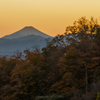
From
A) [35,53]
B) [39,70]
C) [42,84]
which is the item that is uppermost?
[35,53]

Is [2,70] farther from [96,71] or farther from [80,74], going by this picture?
[96,71]

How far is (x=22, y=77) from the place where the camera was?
32000mm

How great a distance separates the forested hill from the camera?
91.9 ft

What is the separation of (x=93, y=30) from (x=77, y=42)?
14.3ft

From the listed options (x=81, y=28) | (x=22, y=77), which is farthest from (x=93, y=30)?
(x=22, y=77)

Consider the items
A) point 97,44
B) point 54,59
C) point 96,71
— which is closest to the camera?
point 96,71

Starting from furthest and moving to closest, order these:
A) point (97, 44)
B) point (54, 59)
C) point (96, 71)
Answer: point (54, 59), point (97, 44), point (96, 71)

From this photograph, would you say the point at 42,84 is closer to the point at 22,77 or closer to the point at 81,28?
→ the point at 22,77

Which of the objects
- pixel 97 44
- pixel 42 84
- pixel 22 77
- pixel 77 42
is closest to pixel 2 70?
pixel 22 77

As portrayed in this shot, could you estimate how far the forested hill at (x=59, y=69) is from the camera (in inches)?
1103

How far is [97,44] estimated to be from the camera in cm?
3116

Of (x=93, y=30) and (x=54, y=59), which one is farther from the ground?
(x=93, y=30)

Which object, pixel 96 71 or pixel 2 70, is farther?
pixel 2 70

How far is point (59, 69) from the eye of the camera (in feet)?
99.1
